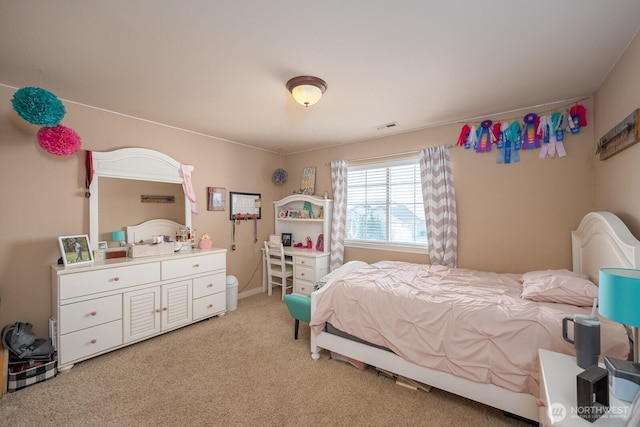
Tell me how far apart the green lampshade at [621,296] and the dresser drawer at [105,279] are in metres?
3.43

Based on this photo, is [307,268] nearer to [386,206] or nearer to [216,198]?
[386,206]

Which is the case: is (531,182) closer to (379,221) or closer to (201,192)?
(379,221)

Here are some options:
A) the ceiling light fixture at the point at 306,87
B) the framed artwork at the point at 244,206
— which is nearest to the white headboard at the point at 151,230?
the framed artwork at the point at 244,206

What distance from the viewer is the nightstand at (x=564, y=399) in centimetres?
99

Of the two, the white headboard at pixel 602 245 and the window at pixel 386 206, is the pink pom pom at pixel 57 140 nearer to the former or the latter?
the window at pixel 386 206

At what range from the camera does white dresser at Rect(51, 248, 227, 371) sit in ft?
7.45

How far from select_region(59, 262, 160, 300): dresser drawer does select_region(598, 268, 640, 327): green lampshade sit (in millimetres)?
3429

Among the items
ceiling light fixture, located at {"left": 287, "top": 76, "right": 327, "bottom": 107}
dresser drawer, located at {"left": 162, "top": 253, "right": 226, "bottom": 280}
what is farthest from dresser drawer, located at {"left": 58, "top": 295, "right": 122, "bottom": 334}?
ceiling light fixture, located at {"left": 287, "top": 76, "right": 327, "bottom": 107}

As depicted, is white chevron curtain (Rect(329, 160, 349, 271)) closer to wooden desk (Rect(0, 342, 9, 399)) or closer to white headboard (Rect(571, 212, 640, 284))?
white headboard (Rect(571, 212, 640, 284))

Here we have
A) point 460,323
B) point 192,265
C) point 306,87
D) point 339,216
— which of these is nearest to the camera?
point 460,323

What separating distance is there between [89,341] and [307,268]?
2.49 meters

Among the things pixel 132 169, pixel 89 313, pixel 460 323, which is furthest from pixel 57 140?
pixel 460 323

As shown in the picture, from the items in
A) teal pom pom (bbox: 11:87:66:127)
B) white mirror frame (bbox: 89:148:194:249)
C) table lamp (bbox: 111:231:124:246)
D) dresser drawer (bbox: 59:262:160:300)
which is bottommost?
dresser drawer (bbox: 59:262:160:300)

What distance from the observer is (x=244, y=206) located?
4309 mm
